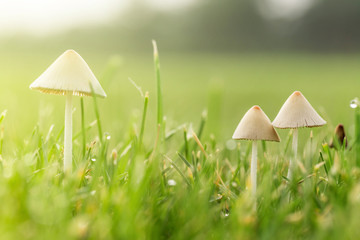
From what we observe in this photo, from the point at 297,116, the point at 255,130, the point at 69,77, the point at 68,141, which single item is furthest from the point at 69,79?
the point at 297,116

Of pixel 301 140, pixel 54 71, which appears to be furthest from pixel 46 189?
pixel 301 140

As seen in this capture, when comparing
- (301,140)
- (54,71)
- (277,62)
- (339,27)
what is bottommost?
(301,140)

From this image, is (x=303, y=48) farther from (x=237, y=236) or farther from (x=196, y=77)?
(x=237, y=236)

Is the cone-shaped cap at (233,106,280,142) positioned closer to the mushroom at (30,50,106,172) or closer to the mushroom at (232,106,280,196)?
the mushroom at (232,106,280,196)

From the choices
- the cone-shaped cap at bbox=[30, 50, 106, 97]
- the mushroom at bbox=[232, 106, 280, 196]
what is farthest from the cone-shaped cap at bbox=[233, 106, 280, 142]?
the cone-shaped cap at bbox=[30, 50, 106, 97]

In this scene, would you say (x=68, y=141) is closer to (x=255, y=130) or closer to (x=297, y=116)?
(x=255, y=130)

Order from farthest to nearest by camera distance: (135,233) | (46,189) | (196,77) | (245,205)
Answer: (196,77)
(46,189)
(245,205)
(135,233)
